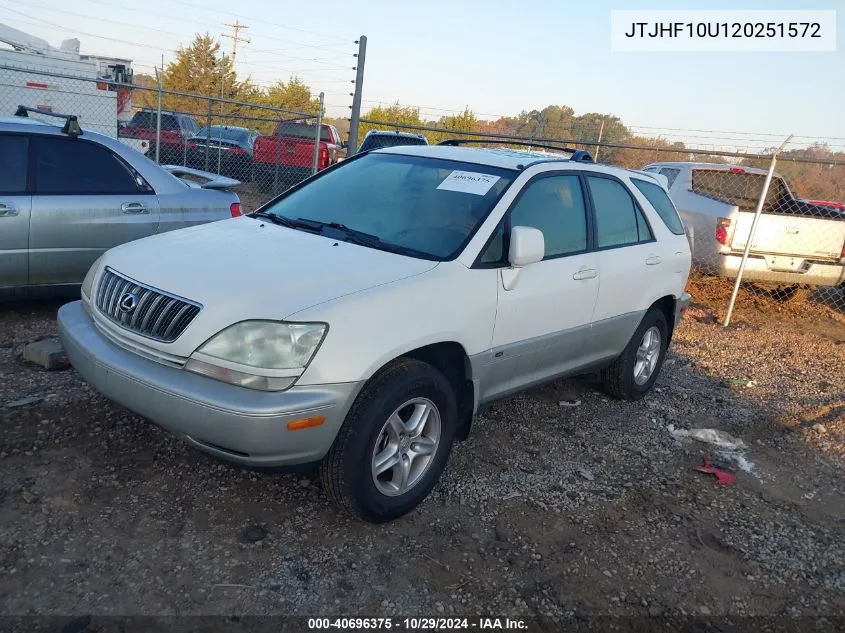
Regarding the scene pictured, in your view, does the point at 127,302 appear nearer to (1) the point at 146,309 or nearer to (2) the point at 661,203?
(1) the point at 146,309

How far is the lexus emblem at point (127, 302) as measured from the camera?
124 inches

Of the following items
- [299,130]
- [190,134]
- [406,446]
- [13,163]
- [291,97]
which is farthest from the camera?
[291,97]

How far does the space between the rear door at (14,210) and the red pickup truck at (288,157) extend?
9.84 meters

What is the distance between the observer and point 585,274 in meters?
4.27

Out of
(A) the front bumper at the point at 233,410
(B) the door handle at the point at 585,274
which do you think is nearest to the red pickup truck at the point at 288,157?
(B) the door handle at the point at 585,274

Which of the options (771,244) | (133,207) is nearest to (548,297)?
(133,207)

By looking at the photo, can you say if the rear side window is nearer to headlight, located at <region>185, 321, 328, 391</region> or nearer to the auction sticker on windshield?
the auction sticker on windshield

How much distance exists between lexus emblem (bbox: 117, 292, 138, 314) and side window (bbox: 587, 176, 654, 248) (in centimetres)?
279

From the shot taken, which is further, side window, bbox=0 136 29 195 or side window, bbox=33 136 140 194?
side window, bbox=33 136 140 194

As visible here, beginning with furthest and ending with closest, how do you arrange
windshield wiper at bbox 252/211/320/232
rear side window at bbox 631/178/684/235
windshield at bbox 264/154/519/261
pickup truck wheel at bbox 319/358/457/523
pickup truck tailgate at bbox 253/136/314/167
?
1. pickup truck tailgate at bbox 253/136/314/167
2. rear side window at bbox 631/178/684/235
3. windshield wiper at bbox 252/211/320/232
4. windshield at bbox 264/154/519/261
5. pickup truck wheel at bbox 319/358/457/523

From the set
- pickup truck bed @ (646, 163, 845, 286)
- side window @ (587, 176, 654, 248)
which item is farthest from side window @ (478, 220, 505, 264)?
pickup truck bed @ (646, 163, 845, 286)

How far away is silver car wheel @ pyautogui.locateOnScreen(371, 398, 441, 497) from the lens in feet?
10.6

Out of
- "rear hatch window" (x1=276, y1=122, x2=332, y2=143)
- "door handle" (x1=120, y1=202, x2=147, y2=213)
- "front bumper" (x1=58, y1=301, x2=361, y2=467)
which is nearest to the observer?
"front bumper" (x1=58, y1=301, x2=361, y2=467)

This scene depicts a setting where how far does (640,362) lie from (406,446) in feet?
8.83
